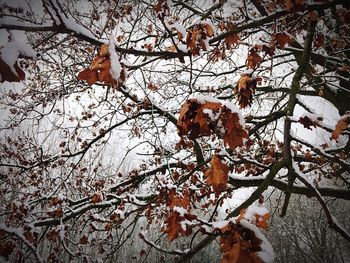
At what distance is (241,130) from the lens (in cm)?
180

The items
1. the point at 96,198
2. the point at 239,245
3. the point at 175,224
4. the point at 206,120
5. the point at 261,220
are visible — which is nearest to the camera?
the point at 239,245

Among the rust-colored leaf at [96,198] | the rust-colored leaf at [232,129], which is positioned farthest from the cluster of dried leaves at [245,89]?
the rust-colored leaf at [96,198]

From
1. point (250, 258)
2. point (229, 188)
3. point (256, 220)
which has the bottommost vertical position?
point (250, 258)

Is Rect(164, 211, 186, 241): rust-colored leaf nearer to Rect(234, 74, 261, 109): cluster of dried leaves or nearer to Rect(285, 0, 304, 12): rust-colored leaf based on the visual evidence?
Rect(234, 74, 261, 109): cluster of dried leaves

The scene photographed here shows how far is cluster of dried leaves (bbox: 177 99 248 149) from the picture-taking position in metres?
1.66

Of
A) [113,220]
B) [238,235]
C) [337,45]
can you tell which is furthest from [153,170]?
[337,45]

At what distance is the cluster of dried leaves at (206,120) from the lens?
5.45 feet

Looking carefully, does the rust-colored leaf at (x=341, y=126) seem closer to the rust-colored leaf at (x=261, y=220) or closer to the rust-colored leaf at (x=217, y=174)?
the rust-colored leaf at (x=217, y=174)

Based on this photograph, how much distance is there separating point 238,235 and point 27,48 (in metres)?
1.41

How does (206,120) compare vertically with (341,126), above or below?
below

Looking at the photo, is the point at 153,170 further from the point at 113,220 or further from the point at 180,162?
the point at 113,220

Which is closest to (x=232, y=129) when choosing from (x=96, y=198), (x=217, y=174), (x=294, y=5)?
(x=217, y=174)

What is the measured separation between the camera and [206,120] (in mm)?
1672

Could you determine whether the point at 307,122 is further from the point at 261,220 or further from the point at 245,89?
the point at 261,220
